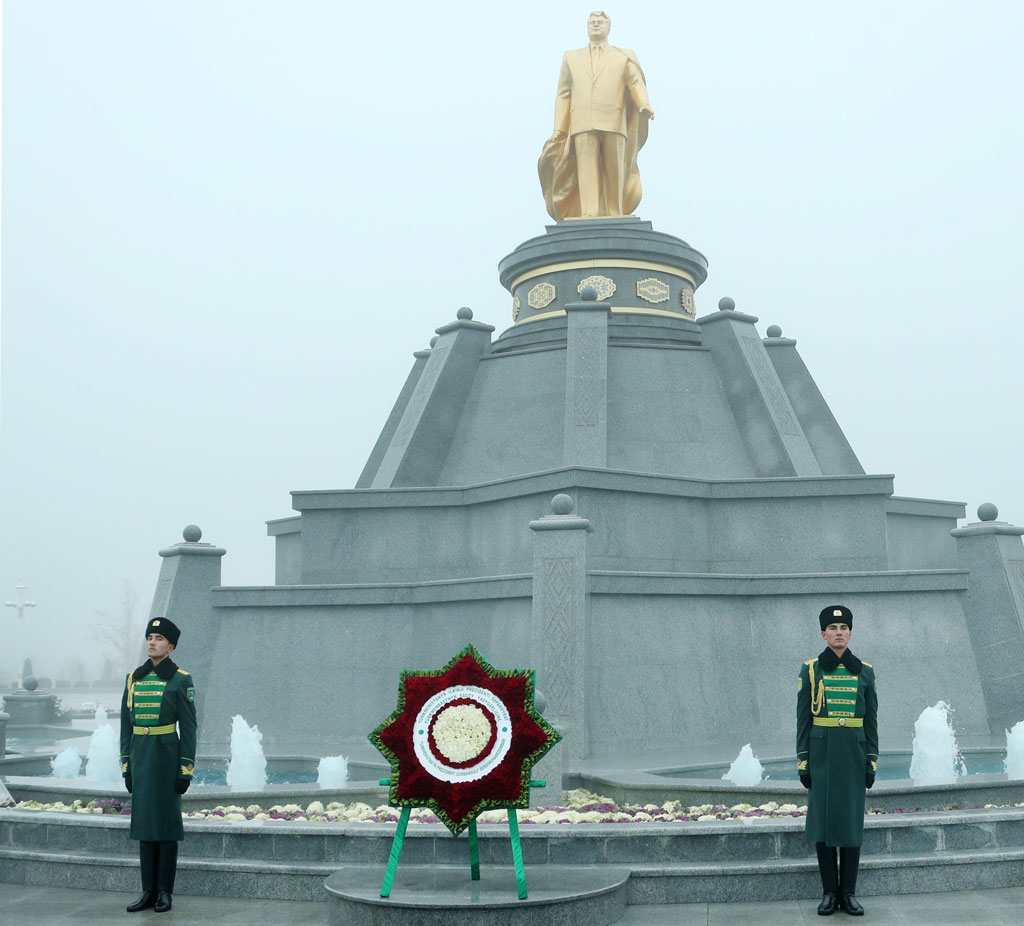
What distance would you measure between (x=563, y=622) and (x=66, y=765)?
5.66m

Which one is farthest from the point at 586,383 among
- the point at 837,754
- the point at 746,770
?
the point at 837,754

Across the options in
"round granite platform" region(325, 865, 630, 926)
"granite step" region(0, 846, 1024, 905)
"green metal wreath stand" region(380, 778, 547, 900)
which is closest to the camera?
"round granite platform" region(325, 865, 630, 926)

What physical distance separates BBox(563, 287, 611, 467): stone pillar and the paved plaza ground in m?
8.76

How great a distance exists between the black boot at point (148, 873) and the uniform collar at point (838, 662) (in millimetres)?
4419

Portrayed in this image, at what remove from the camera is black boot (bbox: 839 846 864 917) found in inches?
268

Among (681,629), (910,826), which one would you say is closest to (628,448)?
(681,629)

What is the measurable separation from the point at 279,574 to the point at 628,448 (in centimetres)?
661

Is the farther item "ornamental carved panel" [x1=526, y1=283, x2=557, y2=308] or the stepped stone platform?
"ornamental carved panel" [x1=526, y1=283, x2=557, y2=308]

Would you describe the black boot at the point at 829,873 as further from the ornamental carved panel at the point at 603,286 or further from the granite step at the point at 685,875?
the ornamental carved panel at the point at 603,286

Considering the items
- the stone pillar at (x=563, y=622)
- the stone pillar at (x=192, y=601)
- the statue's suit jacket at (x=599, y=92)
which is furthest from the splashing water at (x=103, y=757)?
the statue's suit jacket at (x=599, y=92)

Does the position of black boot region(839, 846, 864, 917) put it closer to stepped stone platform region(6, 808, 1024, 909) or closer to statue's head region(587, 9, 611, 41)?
stepped stone platform region(6, 808, 1024, 909)

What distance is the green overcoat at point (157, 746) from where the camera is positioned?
7090mm

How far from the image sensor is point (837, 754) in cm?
691

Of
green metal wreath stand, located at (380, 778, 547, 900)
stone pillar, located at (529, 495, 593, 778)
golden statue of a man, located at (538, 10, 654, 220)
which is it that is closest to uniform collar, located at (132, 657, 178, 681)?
green metal wreath stand, located at (380, 778, 547, 900)
